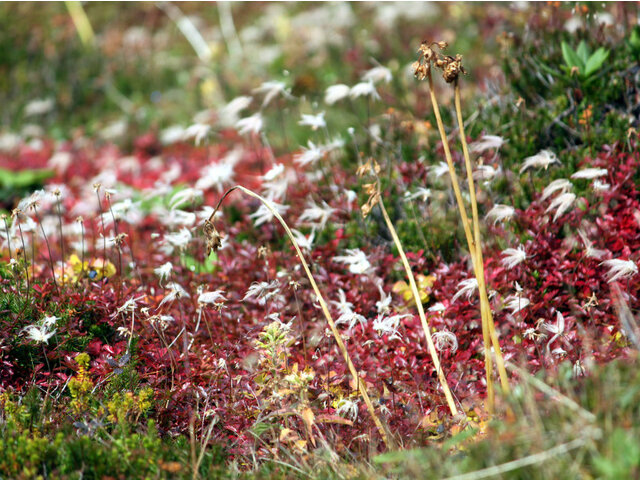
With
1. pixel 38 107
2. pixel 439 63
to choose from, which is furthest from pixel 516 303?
pixel 38 107

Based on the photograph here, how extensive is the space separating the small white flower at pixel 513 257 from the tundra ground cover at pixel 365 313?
0.03m

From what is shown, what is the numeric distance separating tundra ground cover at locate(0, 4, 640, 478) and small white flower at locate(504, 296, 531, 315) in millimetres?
20

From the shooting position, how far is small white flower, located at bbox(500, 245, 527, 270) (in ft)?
8.80

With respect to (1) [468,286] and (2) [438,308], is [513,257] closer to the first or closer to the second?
(1) [468,286]

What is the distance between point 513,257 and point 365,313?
76cm

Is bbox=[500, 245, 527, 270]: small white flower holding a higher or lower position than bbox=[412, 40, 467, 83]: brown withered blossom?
lower

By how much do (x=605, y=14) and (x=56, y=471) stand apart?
5.54m

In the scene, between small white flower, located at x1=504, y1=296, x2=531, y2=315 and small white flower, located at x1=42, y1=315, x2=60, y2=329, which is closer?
small white flower, located at x1=42, y1=315, x2=60, y2=329

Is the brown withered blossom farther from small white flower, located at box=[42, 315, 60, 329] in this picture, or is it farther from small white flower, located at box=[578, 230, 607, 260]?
small white flower, located at box=[42, 315, 60, 329]

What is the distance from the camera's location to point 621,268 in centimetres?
251

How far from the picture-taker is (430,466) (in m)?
1.62

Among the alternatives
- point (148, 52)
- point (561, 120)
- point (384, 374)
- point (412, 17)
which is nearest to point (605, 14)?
point (561, 120)

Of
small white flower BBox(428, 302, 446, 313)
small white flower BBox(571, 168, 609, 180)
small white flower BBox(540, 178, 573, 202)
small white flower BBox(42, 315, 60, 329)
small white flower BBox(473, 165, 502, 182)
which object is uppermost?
small white flower BBox(42, 315, 60, 329)

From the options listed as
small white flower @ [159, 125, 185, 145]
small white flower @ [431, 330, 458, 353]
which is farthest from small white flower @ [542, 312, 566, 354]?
small white flower @ [159, 125, 185, 145]
